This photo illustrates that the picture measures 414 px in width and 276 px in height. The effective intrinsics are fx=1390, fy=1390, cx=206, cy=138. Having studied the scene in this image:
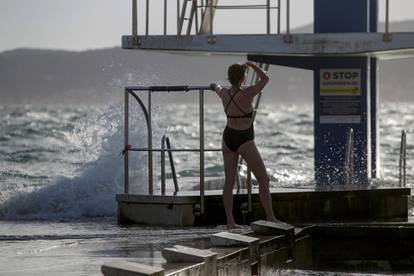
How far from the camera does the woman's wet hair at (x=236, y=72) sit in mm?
14164

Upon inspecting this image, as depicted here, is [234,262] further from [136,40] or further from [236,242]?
[136,40]

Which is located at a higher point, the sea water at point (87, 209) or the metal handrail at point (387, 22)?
the metal handrail at point (387, 22)

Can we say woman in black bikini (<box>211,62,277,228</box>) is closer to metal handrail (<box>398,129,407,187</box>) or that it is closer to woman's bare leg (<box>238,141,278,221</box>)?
woman's bare leg (<box>238,141,278,221</box>)

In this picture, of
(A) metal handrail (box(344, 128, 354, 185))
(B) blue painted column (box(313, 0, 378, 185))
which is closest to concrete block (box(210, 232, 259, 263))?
(A) metal handrail (box(344, 128, 354, 185))

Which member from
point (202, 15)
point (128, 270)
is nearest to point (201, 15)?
point (202, 15)

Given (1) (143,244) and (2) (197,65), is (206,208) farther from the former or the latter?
(2) (197,65)

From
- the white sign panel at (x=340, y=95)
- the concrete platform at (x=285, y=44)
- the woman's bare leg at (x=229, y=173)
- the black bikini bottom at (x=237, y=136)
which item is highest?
the concrete platform at (x=285, y=44)

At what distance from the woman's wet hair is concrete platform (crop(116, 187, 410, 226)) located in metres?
2.65

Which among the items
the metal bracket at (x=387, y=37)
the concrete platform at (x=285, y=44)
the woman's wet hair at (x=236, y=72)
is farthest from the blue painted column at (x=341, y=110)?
the woman's wet hair at (x=236, y=72)

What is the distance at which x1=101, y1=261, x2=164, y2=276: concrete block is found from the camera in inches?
416

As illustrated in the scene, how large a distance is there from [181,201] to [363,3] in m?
5.61

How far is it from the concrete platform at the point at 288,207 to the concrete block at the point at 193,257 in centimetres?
471

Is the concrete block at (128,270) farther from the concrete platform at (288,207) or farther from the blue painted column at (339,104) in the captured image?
the blue painted column at (339,104)

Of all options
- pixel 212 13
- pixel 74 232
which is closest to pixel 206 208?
pixel 74 232
